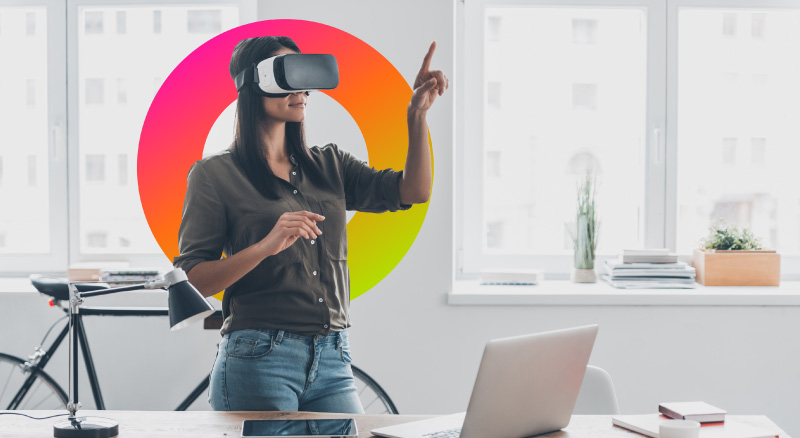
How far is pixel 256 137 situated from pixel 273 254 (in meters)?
0.31

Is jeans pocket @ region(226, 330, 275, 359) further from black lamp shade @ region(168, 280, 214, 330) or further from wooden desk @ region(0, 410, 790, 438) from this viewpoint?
black lamp shade @ region(168, 280, 214, 330)

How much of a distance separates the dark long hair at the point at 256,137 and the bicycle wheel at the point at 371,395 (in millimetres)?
1218

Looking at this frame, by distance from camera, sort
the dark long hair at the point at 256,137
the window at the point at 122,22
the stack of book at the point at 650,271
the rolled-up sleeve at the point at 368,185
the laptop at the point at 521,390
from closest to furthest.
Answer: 1. the laptop at the point at 521,390
2. the dark long hair at the point at 256,137
3. the rolled-up sleeve at the point at 368,185
4. the stack of book at the point at 650,271
5. the window at the point at 122,22

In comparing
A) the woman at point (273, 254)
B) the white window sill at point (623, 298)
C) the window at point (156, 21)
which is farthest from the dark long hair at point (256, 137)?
the window at point (156, 21)

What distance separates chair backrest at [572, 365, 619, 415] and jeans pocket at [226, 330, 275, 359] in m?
0.81

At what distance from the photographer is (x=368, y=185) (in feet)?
6.54

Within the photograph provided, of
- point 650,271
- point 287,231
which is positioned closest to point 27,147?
point 287,231

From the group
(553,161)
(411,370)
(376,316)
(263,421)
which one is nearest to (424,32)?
(553,161)

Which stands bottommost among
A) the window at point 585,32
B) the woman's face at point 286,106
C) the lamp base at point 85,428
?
the lamp base at point 85,428

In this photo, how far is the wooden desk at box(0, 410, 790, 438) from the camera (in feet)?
5.12

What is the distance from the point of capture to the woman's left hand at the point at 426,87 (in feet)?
6.05

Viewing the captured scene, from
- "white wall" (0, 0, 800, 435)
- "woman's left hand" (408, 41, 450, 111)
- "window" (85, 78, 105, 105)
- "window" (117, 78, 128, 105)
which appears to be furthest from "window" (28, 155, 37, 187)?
"woman's left hand" (408, 41, 450, 111)

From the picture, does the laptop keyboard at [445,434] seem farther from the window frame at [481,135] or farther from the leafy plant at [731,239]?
the leafy plant at [731,239]

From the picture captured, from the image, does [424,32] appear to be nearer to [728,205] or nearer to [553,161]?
[553,161]
